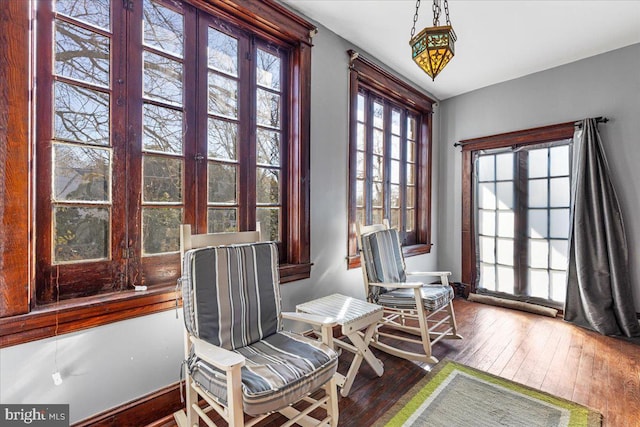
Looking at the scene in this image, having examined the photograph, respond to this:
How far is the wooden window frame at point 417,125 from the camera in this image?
3002 millimetres

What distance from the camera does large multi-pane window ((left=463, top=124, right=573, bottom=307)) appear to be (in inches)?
136

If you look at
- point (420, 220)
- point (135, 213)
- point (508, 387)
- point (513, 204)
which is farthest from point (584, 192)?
point (135, 213)

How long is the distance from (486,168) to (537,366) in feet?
7.98

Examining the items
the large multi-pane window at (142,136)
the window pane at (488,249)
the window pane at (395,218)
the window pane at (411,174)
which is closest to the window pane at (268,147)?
the large multi-pane window at (142,136)

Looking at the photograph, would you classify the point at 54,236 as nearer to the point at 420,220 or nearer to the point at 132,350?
the point at 132,350

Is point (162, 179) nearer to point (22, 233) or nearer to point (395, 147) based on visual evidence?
point (22, 233)

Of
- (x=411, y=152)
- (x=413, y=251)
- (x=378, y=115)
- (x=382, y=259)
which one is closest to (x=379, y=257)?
(x=382, y=259)

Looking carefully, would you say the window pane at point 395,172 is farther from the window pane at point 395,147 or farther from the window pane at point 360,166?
the window pane at point 360,166

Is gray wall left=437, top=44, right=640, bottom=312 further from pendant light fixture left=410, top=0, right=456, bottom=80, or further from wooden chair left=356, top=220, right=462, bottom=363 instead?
pendant light fixture left=410, top=0, right=456, bottom=80

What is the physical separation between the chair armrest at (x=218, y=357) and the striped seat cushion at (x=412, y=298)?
5.18ft

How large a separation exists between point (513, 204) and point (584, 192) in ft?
2.35

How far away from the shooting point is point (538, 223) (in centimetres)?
361

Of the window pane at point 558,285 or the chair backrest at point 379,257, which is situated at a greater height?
the chair backrest at point 379,257

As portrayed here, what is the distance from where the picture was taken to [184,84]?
196cm
